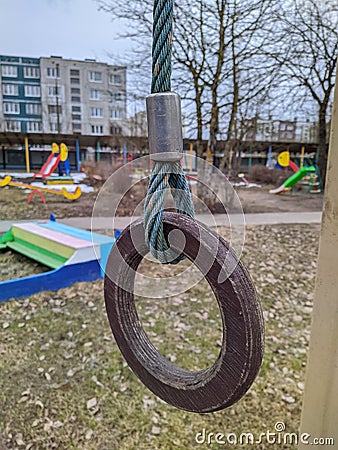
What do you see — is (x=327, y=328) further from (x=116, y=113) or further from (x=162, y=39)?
(x=116, y=113)

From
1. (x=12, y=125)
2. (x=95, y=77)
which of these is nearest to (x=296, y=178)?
(x=12, y=125)

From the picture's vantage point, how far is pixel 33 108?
28.5 m

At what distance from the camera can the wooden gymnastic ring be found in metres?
0.43

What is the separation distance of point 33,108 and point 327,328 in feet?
103

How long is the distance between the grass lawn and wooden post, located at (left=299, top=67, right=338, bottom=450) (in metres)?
0.76

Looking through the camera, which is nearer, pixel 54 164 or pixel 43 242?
pixel 43 242

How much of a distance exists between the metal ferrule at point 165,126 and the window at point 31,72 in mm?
31201

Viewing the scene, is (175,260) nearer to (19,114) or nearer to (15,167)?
(15,167)

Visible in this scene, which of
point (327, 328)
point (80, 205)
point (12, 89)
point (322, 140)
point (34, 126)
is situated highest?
point (12, 89)

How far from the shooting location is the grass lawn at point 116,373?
4.99ft

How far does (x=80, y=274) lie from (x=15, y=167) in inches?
827

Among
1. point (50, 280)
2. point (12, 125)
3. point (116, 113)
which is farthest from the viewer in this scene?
point (12, 125)

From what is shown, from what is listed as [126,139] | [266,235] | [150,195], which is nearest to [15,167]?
[126,139]
